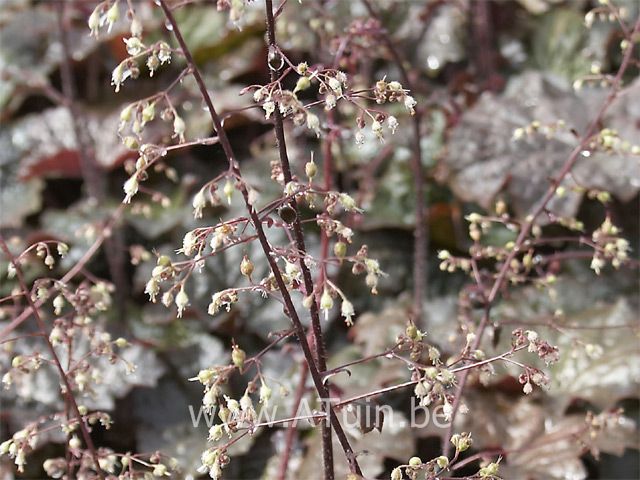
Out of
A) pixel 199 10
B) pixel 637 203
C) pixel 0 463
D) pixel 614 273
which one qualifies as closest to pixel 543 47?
pixel 637 203

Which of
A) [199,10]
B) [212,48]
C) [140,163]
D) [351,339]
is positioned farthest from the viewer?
[199,10]

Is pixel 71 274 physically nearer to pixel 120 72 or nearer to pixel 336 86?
pixel 120 72

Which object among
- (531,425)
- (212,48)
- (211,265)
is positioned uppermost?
(212,48)

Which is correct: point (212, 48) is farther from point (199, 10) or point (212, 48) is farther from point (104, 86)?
point (104, 86)

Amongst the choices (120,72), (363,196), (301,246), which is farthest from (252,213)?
(363,196)

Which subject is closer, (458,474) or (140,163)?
(140,163)

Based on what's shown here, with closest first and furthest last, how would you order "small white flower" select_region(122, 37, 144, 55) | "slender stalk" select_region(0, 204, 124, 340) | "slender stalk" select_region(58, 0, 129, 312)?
"small white flower" select_region(122, 37, 144, 55)
"slender stalk" select_region(0, 204, 124, 340)
"slender stalk" select_region(58, 0, 129, 312)

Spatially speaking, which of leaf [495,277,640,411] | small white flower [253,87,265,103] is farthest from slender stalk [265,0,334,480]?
leaf [495,277,640,411]

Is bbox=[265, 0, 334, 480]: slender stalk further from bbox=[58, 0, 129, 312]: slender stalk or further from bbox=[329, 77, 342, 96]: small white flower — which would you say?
bbox=[58, 0, 129, 312]: slender stalk
